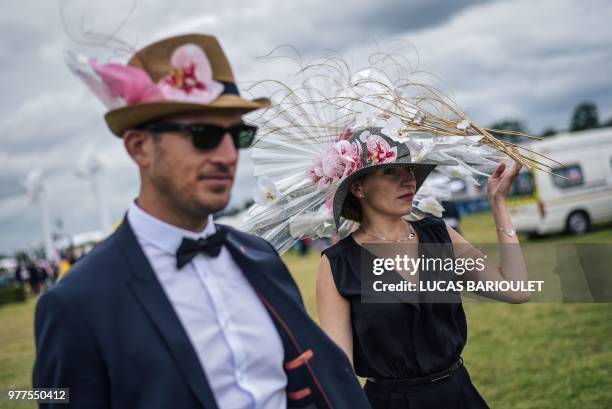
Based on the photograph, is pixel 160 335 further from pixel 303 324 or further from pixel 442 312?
pixel 442 312

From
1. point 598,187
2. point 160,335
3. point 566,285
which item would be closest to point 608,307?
point 566,285

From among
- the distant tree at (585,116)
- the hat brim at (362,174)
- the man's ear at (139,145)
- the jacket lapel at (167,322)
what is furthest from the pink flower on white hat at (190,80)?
the distant tree at (585,116)

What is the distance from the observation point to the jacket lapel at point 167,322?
1.67 meters

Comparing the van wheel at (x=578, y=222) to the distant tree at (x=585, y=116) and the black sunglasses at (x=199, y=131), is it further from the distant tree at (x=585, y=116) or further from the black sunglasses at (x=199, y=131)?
the distant tree at (x=585, y=116)

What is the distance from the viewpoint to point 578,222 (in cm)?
1645

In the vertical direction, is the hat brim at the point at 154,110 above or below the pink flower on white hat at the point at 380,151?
above

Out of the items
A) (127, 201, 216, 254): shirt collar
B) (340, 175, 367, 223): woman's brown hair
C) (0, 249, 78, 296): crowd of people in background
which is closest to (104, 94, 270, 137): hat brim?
(127, 201, 216, 254): shirt collar

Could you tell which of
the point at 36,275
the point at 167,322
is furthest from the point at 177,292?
the point at 36,275

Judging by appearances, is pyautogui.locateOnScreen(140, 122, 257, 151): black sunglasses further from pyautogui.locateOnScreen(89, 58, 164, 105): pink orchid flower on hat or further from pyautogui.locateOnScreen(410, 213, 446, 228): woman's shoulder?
pyautogui.locateOnScreen(410, 213, 446, 228): woman's shoulder

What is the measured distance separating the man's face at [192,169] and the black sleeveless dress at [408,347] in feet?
3.93

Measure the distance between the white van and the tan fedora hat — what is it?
51.6 feet

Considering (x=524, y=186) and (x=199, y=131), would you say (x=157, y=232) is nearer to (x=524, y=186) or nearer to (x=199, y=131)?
(x=199, y=131)

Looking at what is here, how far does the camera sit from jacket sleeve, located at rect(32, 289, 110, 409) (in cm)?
158

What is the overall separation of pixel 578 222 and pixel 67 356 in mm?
16947
